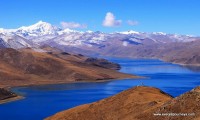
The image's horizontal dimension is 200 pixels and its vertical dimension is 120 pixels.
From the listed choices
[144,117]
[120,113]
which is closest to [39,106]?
[120,113]

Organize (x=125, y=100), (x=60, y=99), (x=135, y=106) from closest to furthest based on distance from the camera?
(x=135, y=106) < (x=125, y=100) < (x=60, y=99)

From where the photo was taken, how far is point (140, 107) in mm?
86312

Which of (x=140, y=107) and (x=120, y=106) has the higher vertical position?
(x=140, y=107)

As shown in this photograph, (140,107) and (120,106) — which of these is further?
(120,106)

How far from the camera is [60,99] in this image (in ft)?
636

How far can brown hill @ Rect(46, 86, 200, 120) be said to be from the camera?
6994 centimetres

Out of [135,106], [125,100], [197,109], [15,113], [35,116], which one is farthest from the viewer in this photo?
[15,113]

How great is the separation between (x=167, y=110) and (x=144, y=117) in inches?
182

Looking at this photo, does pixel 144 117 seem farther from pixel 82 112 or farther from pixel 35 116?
pixel 35 116

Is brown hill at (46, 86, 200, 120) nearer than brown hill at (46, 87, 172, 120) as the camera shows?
Yes

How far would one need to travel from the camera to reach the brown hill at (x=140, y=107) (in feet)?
229

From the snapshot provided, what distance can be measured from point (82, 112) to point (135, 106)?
1507 cm

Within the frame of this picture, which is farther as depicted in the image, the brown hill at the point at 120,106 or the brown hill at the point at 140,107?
the brown hill at the point at 120,106

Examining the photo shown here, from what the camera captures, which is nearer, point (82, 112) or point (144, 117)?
point (144, 117)
